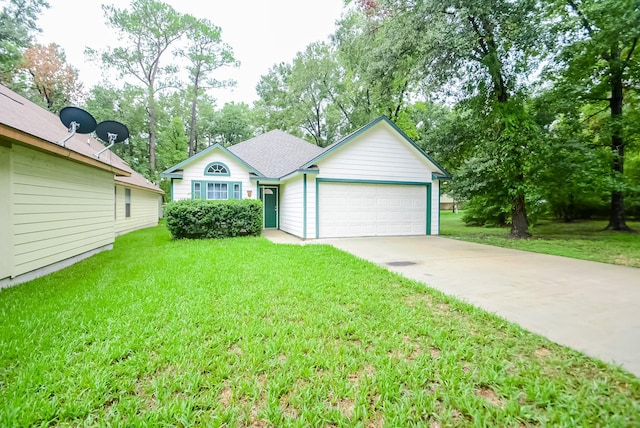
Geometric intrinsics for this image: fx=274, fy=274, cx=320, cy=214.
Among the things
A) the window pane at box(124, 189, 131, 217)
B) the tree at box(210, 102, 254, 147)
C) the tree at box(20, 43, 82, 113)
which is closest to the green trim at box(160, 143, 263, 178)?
the window pane at box(124, 189, 131, 217)

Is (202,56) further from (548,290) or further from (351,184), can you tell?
(548,290)

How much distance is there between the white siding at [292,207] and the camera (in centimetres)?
1026

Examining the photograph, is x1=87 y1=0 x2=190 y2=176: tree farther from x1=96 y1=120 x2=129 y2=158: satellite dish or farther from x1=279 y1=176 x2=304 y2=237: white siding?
x1=96 y1=120 x2=129 y2=158: satellite dish

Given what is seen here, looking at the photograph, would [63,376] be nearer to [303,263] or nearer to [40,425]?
[40,425]

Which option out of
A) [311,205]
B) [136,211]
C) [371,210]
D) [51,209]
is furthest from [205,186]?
[371,210]

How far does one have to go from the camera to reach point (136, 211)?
45.3 ft

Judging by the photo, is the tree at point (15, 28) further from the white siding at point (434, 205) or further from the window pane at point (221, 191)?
the white siding at point (434, 205)

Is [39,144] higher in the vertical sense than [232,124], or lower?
lower

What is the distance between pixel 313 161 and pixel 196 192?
5.79m

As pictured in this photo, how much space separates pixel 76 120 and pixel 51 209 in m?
1.87

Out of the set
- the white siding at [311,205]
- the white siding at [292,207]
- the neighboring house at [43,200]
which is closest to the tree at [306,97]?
the white siding at [292,207]

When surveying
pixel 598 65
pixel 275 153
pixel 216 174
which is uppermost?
pixel 598 65

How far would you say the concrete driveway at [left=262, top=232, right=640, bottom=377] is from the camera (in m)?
2.67

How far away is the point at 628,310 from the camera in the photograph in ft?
10.7
